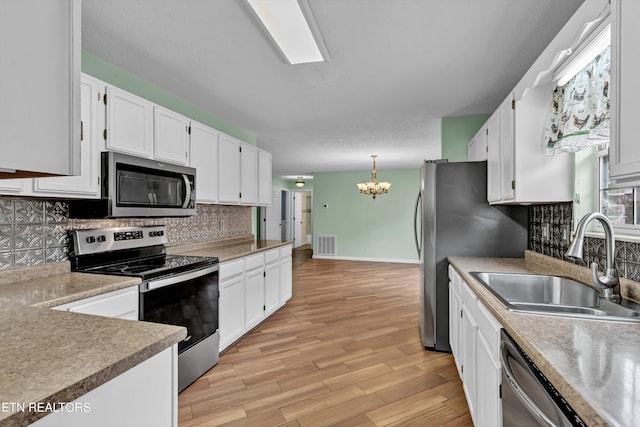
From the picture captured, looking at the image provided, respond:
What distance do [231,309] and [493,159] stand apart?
2584mm

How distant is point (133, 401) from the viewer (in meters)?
0.75

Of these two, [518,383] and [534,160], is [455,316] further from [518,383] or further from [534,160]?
[518,383]

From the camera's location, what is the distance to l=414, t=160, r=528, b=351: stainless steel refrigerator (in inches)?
106

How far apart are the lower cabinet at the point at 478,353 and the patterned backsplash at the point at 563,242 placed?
692mm

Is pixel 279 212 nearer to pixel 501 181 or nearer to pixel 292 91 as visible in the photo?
pixel 292 91

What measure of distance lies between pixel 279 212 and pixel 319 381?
6.97m

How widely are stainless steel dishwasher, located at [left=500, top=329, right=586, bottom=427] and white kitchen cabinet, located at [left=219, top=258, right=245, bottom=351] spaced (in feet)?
6.87

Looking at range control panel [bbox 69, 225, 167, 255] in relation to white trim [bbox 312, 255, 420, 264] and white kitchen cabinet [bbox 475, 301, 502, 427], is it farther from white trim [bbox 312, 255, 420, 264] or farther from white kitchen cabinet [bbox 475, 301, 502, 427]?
white trim [bbox 312, 255, 420, 264]

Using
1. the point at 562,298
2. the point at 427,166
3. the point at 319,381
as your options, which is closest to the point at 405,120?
the point at 427,166

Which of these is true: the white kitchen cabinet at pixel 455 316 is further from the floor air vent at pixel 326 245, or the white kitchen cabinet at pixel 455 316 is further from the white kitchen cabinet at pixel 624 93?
the floor air vent at pixel 326 245

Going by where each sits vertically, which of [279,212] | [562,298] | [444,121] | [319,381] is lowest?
[319,381]

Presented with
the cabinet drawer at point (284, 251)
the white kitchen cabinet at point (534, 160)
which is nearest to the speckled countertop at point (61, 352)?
the white kitchen cabinet at point (534, 160)

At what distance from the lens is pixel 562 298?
181 centimetres

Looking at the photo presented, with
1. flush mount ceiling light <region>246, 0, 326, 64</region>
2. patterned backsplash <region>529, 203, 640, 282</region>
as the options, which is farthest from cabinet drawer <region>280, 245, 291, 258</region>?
patterned backsplash <region>529, 203, 640, 282</region>
